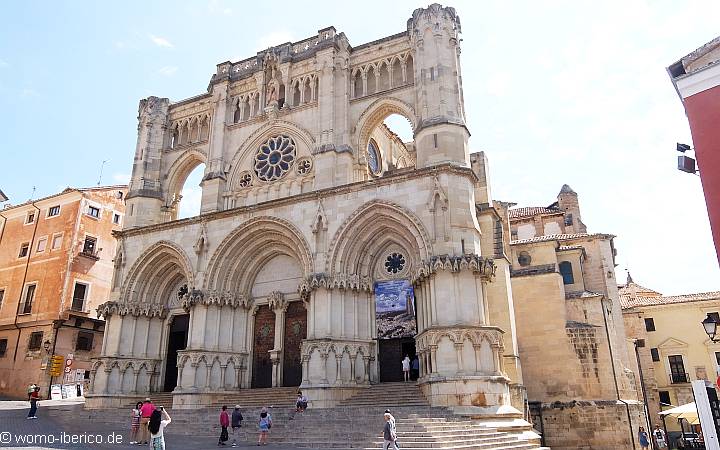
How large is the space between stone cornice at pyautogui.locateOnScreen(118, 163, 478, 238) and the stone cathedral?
0.22 feet

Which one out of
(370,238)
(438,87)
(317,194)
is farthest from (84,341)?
(438,87)

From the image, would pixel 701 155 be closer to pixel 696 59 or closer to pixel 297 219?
pixel 696 59

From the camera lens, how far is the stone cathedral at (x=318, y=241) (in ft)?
56.9

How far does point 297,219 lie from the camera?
20297mm

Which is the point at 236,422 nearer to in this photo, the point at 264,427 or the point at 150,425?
the point at 264,427

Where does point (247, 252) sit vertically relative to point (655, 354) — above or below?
above

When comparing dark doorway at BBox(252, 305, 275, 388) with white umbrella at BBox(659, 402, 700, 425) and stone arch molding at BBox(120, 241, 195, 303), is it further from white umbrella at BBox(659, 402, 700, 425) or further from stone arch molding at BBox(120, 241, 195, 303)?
white umbrella at BBox(659, 402, 700, 425)

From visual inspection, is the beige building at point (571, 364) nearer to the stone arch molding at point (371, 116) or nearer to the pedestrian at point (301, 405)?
the stone arch molding at point (371, 116)

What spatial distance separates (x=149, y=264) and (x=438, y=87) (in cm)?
1458

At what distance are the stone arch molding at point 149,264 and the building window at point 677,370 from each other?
33.6 m

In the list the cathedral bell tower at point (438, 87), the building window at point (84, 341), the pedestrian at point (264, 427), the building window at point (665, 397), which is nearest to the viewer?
the pedestrian at point (264, 427)

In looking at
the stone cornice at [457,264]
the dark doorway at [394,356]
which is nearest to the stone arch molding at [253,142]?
the stone cornice at [457,264]

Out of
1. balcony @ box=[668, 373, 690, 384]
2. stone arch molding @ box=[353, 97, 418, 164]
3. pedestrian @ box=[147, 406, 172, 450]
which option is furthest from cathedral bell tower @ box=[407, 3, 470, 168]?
balcony @ box=[668, 373, 690, 384]

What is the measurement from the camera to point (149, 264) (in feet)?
76.7
